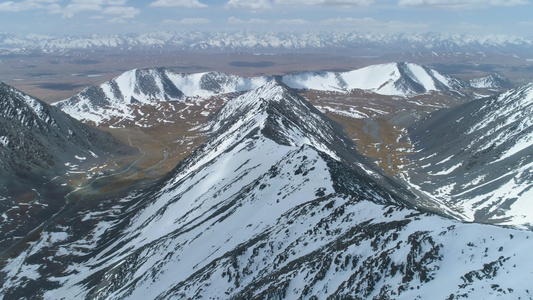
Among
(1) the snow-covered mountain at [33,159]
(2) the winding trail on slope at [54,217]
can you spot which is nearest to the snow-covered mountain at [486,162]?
(2) the winding trail on slope at [54,217]

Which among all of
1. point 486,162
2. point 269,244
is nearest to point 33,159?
point 269,244

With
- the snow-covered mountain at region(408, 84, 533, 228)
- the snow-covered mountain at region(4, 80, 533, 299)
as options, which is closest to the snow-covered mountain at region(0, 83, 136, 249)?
the snow-covered mountain at region(4, 80, 533, 299)

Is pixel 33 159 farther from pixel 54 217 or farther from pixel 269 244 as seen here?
pixel 269 244

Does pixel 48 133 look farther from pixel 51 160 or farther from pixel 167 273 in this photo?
pixel 167 273

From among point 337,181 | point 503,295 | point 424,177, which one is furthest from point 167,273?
point 424,177

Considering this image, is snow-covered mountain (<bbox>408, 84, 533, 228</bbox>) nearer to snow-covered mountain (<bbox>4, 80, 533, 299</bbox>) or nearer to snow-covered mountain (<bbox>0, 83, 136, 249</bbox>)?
snow-covered mountain (<bbox>4, 80, 533, 299</bbox>)

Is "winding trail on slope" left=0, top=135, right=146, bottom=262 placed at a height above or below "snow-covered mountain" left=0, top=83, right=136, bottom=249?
below

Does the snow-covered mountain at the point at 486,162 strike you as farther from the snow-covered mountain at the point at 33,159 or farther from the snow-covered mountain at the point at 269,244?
the snow-covered mountain at the point at 33,159

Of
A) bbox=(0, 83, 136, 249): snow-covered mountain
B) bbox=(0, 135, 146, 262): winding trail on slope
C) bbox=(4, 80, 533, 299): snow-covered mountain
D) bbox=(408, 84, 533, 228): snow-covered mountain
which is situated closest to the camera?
bbox=(4, 80, 533, 299): snow-covered mountain
